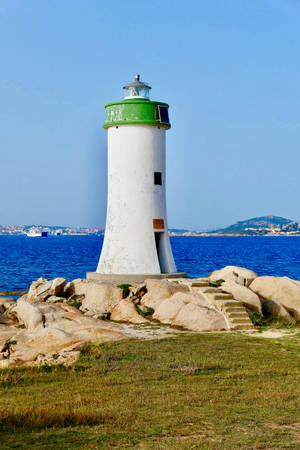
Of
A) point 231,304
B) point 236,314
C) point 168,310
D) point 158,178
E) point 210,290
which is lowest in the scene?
point 236,314

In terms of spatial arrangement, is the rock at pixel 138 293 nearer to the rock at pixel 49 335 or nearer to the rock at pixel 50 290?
the rock at pixel 49 335

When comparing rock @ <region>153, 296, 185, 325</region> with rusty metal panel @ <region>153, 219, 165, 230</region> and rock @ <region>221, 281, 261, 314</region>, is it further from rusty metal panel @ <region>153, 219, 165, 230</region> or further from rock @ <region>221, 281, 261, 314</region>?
rusty metal panel @ <region>153, 219, 165, 230</region>

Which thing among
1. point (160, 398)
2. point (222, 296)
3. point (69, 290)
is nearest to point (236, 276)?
point (222, 296)

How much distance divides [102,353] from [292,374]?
14.7 ft

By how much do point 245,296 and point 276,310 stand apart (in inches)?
49.4

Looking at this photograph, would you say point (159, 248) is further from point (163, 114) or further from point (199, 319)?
point (199, 319)

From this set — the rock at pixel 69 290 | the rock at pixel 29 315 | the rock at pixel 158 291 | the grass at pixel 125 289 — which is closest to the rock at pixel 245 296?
the rock at pixel 158 291

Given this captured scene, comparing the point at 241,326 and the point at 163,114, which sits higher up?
the point at 163,114

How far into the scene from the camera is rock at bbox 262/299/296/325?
19.7 meters

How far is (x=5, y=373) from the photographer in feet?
40.5

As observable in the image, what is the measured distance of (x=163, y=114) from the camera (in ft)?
75.5

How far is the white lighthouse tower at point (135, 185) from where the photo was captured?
22.7 meters

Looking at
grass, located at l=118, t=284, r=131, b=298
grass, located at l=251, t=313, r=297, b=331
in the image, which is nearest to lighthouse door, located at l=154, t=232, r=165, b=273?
grass, located at l=118, t=284, r=131, b=298

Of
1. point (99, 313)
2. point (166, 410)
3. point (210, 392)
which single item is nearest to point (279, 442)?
point (166, 410)
